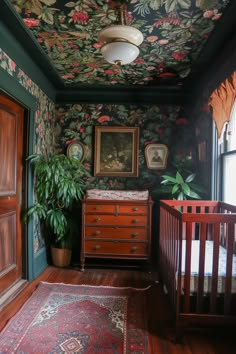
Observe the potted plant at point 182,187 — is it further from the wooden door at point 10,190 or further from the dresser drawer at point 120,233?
the wooden door at point 10,190

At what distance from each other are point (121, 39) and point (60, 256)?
2622 mm

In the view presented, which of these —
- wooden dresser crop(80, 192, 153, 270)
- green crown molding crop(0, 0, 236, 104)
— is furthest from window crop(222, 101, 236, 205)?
wooden dresser crop(80, 192, 153, 270)

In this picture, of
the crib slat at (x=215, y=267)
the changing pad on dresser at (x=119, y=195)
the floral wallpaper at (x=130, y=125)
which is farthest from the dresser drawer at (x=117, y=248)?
the crib slat at (x=215, y=267)

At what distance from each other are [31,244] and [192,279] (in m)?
1.81

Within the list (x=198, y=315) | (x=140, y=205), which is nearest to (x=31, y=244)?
(x=140, y=205)

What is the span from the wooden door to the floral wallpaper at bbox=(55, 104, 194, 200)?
1.04 m

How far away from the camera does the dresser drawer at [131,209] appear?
3.15m

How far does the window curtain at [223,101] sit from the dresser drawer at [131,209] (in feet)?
4.30

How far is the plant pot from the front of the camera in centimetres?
325

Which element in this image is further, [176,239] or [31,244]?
[31,244]

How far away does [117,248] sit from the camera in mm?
3158

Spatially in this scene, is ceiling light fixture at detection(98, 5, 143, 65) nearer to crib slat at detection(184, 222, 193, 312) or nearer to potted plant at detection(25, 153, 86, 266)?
crib slat at detection(184, 222, 193, 312)

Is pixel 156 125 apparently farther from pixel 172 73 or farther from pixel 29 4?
pixel 29 4

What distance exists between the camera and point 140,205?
3.15 meters
